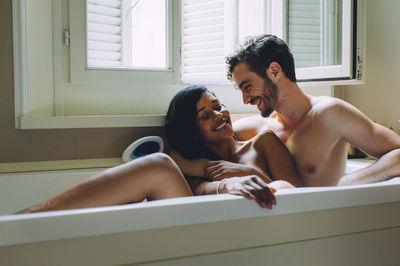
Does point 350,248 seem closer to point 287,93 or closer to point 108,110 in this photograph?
point 287,93

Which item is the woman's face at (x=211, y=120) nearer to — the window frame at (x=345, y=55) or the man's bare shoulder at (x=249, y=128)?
the man's bare shoulder at (x=249, y=128)

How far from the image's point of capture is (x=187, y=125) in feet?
5.55

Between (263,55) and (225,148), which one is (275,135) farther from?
(263,55)

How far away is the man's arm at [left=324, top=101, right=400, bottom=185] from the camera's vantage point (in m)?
1.44

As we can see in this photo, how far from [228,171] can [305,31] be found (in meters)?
1.09

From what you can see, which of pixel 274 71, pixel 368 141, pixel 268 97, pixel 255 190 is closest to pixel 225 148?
pixel 268 97

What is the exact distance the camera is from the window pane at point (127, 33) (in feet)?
6.84

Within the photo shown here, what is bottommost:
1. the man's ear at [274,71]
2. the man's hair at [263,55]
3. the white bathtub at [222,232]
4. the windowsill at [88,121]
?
the white bathtub at [222,232]

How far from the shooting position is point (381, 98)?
2.28 metres

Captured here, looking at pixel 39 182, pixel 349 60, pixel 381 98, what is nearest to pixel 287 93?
pixel 349 60

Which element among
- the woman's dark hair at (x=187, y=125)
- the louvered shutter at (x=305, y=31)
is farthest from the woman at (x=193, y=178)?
the louvered shutter at (x=305, y=31)

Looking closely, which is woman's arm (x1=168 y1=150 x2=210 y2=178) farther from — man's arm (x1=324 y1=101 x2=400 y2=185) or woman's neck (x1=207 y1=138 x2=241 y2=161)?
man's arm (x1=324 y1=101 x2=400 y2=185)

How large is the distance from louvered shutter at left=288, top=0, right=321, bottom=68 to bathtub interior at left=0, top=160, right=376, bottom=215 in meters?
1.26

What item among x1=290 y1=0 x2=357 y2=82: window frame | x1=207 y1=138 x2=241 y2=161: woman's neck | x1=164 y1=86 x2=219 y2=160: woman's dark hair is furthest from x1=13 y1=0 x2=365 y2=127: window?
x1=207 y1=138 x2=241 y2=161: woman's neck
